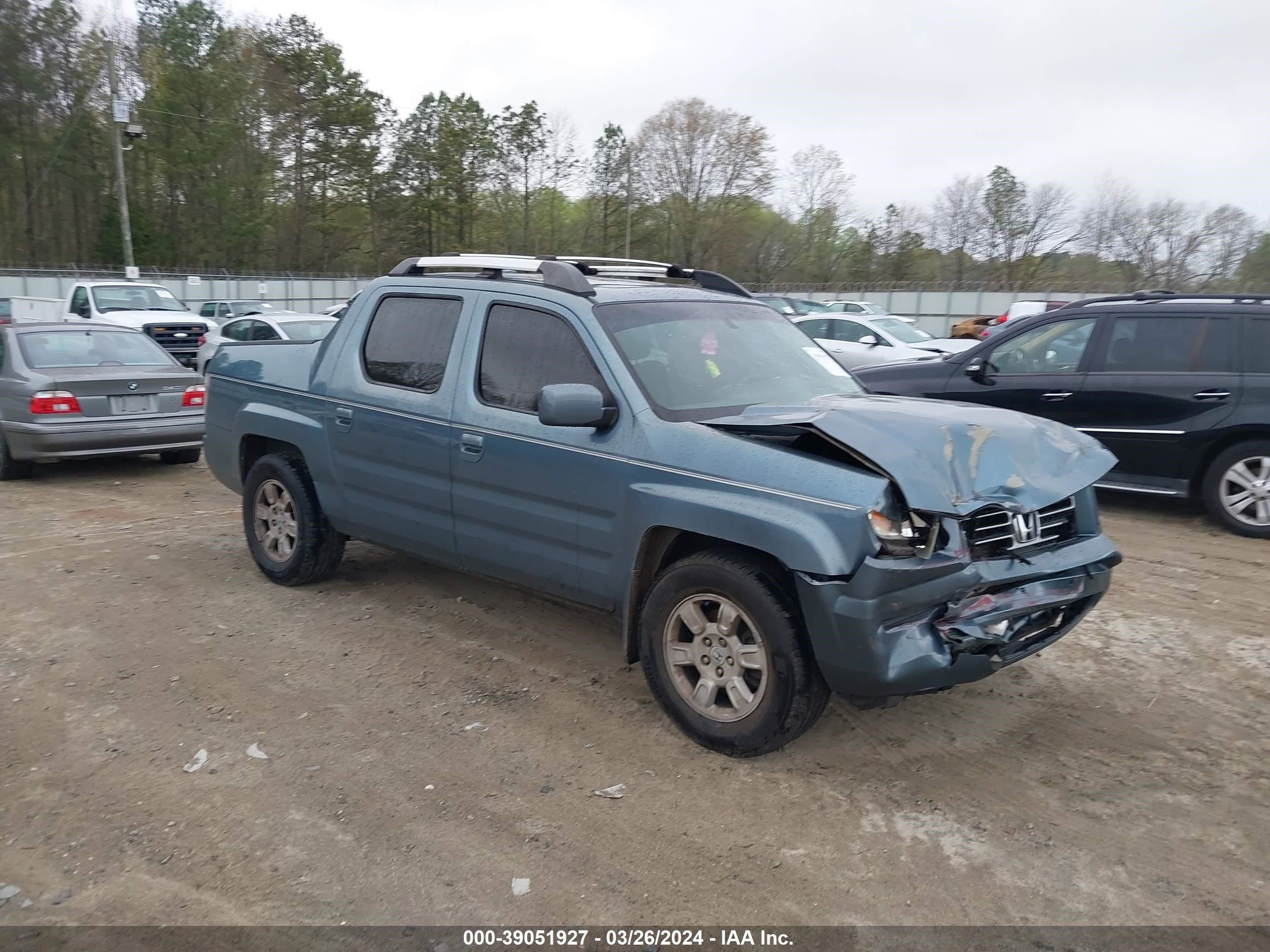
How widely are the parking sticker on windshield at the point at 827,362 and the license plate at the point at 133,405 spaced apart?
7.33 meters

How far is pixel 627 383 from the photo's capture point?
4.37 metres

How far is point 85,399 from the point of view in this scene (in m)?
9.47

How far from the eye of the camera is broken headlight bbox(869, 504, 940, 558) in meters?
3.56

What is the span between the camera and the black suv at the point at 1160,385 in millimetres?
7555

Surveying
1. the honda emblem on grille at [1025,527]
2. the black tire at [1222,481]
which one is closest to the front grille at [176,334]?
the black tire at [1222,481]

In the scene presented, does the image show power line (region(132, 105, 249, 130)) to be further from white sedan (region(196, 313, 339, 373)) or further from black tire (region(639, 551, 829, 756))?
black tire (region(639, 551, 829, 756))

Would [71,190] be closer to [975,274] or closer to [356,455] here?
[975,274]

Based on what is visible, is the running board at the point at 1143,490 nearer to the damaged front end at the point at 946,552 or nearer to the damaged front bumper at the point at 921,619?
the damaged front end at the point at 946,552

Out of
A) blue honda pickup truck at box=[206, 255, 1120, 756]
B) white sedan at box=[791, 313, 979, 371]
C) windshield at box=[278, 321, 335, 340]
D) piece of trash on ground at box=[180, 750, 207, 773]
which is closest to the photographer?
blue honda pickup truck at box=[206, 255, 1120, 756]

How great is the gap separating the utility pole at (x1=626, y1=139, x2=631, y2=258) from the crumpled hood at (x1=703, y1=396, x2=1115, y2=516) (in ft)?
145

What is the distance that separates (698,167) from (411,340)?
50.7m

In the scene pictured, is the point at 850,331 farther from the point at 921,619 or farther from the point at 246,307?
the point at 246,307

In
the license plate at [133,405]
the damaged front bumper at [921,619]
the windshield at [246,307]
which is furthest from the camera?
the windshield at [246,307]

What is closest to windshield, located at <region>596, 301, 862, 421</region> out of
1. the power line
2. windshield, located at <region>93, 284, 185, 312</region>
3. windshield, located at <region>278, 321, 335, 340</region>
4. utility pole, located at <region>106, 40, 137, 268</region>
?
windshield, located at <region>278, 321, 335, 340</region>
